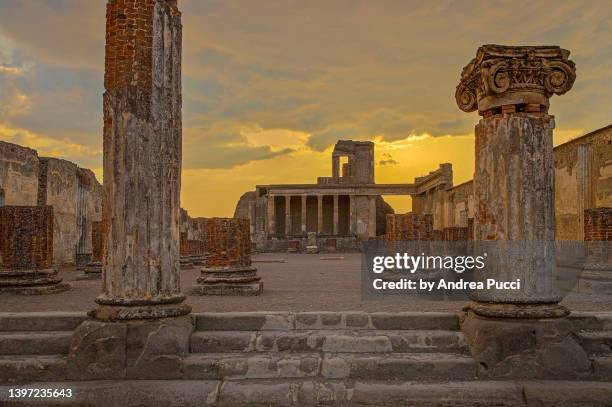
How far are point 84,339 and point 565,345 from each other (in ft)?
15.8

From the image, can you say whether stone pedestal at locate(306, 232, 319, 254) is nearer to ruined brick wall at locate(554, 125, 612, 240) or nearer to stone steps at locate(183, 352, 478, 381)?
ruined brick wall at locate(554, 125, 612, 240)

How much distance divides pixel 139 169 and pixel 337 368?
2891 mm

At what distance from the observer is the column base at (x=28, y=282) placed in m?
9.75

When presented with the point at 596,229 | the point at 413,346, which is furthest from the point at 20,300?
the point at 596,229

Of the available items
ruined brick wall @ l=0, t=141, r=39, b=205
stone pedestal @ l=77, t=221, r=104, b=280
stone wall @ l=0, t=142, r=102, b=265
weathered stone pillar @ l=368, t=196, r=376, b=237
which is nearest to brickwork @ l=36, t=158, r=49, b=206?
stone wall @ l=0, t=142, r=102, b=265

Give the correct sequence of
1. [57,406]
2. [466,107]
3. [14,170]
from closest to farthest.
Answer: [57,406] < [466,107] < [14,170]

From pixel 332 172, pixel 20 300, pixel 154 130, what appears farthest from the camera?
pixel 332 172

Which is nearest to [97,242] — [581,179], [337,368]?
[337,368]

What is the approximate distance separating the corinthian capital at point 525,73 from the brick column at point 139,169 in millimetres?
3476

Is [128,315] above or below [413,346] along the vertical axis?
above

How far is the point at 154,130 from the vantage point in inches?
219

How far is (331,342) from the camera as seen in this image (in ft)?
18.5

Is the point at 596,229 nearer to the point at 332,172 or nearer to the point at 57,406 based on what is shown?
the point at 57,406

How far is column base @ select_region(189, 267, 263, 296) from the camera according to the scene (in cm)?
991
